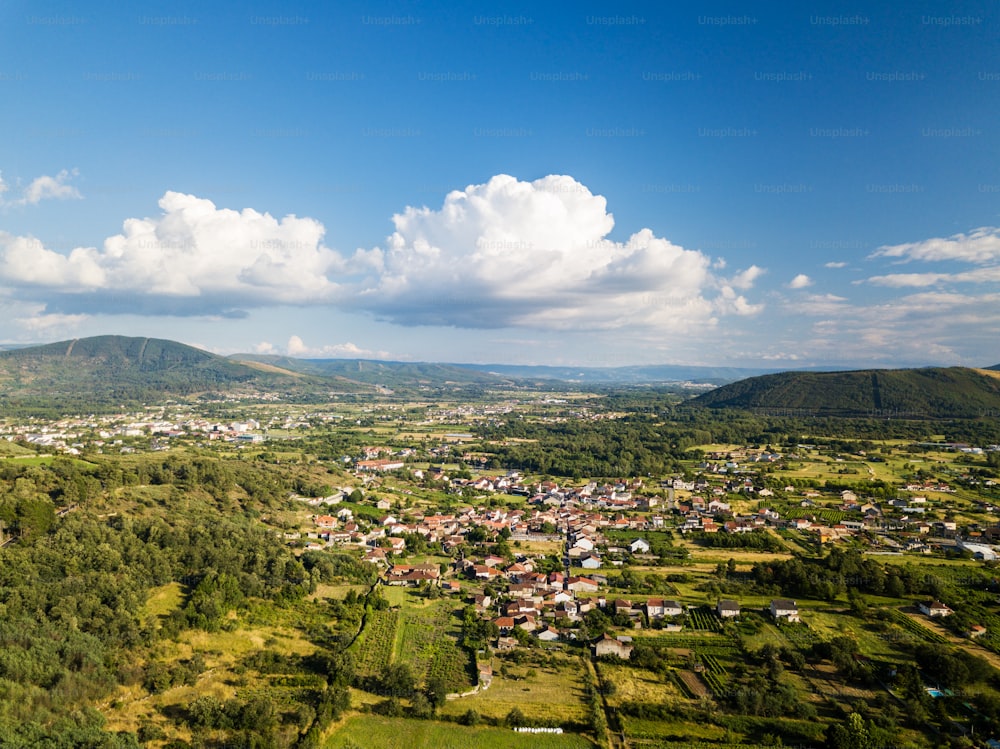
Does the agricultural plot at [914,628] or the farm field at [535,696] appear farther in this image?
the agricultural plot at [914,628]

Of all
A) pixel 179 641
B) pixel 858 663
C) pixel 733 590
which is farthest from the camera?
pixel 733 590

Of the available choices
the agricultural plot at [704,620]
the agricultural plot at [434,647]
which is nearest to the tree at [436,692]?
the agricultural plot at [434,647]

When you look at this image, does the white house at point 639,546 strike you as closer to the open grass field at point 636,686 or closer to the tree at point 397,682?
the open grass field at point 636,686

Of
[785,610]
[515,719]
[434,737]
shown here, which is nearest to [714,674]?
[785,610]

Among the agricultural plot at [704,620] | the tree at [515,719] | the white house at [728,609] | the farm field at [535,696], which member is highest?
the white house at [728,609]

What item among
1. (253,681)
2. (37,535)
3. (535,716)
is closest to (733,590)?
(535,716)

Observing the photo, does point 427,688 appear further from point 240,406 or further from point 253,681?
point 240,406

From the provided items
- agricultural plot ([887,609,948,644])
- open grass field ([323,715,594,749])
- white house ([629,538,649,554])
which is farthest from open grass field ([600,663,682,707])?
white house ([629,538,649,554])
